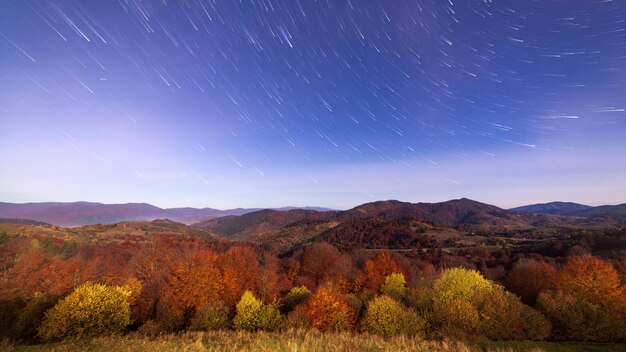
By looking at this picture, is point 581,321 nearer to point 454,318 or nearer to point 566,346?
point 566,346

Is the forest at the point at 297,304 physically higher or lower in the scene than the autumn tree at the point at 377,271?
higher

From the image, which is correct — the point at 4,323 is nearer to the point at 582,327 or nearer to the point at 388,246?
the point at 582,327

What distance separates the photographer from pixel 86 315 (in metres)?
33.4

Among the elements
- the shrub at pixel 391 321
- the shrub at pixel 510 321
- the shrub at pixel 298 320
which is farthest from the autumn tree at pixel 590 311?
the shrub at pixel 298 320

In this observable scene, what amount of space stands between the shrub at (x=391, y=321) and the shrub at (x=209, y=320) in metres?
20.4

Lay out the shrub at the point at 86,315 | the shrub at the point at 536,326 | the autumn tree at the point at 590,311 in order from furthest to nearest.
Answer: the shrub at the point at 536,326
the autumn tree at the point at 590,311
the shrub at the point at 86,315

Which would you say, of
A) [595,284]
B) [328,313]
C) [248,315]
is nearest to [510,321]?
[328,313]

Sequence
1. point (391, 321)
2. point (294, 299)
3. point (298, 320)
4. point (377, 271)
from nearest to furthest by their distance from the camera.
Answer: point (391, 321)
point (298, 320)
point (294, 299)
point (377, 271)

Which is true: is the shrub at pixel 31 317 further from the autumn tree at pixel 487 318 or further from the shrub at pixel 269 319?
the autumn tree at pixel 487 318

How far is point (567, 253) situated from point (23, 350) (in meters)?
140

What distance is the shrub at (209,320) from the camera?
42219 mm

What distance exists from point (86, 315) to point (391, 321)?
34753 millimetres

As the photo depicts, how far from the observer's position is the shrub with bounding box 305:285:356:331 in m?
42.2

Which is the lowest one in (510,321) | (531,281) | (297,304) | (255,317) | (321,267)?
(321,267)
